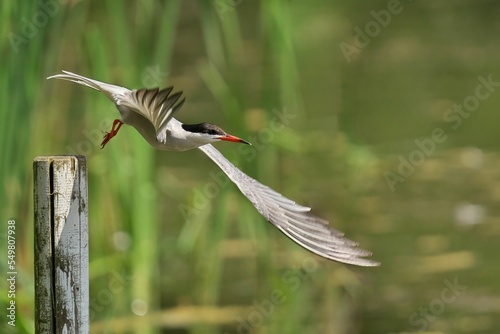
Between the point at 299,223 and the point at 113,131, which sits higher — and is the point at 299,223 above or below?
below

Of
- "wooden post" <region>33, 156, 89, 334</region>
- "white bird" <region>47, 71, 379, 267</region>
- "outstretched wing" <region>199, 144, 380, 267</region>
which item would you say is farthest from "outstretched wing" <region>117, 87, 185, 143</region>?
"outstretched wing" <region>199, 144, 380, 267</region>

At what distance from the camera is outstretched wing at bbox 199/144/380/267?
2.88 m

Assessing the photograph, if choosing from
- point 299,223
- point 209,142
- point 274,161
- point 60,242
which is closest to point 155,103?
point 60,242

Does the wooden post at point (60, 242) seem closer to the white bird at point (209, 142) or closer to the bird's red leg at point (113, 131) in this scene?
the white bird at point (209, 142)

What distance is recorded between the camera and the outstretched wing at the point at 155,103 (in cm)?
245

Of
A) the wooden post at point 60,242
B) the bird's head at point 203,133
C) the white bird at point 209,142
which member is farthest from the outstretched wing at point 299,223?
the wooden post at point 60,242

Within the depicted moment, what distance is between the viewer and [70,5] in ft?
13.0

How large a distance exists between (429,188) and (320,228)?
4198 mm

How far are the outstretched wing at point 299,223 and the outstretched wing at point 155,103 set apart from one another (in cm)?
57

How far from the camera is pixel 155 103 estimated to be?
252 cm

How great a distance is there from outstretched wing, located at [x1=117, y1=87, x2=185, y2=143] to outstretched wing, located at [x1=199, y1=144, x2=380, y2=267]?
568 mm

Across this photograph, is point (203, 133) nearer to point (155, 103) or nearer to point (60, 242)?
point (155, 103)

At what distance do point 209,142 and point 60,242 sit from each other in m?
0.67

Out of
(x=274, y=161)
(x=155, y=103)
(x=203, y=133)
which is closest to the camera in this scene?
(x=155, y=103)
